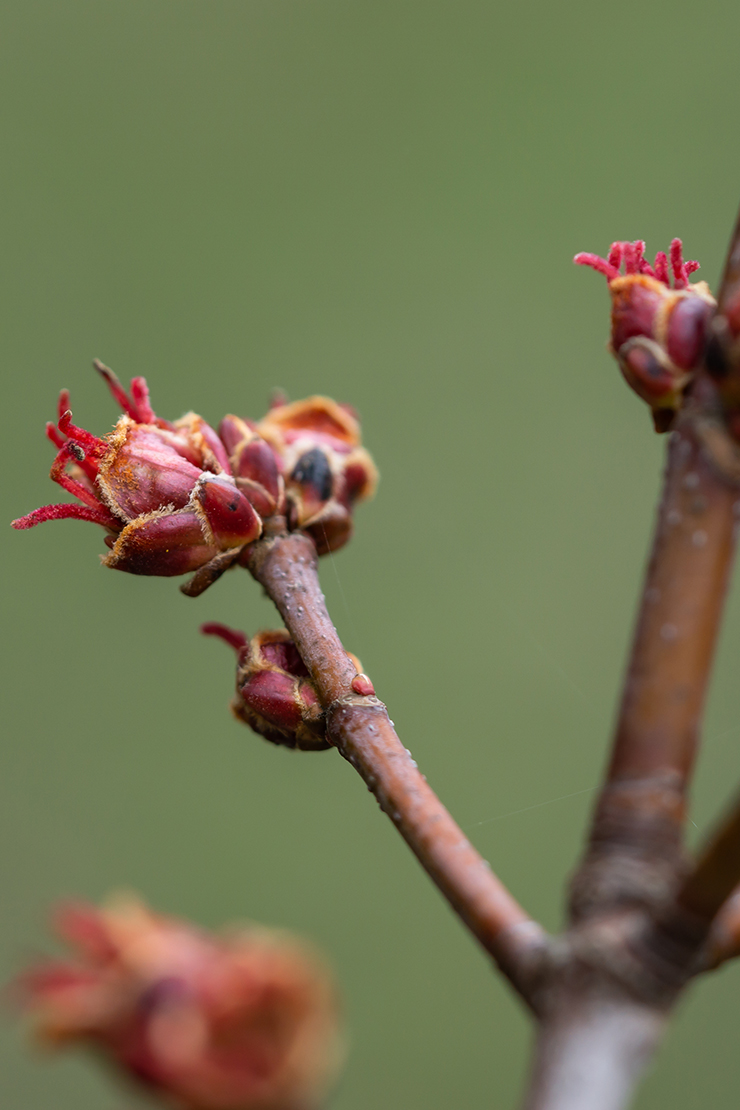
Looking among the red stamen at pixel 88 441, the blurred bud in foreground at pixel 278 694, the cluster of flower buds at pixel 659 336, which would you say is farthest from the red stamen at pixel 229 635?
the cluster of flower buds at pixel 659 336

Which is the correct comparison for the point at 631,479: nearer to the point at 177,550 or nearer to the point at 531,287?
the point at 531,287

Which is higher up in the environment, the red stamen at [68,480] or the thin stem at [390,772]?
the red stamen at [68,480]

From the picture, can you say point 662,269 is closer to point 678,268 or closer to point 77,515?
point 678,268

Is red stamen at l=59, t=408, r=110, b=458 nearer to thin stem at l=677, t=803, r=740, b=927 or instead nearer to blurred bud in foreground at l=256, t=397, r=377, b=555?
blurred bud in foreground at l=256, t=397, r=377, b=555

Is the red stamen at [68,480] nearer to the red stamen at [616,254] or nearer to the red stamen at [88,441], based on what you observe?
the red stamen at [88,441]

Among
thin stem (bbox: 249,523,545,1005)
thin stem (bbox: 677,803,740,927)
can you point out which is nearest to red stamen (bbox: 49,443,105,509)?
thin stem (bbox: 249,523,545,1005)

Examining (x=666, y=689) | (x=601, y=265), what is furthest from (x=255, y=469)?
(x=666, y=689)
